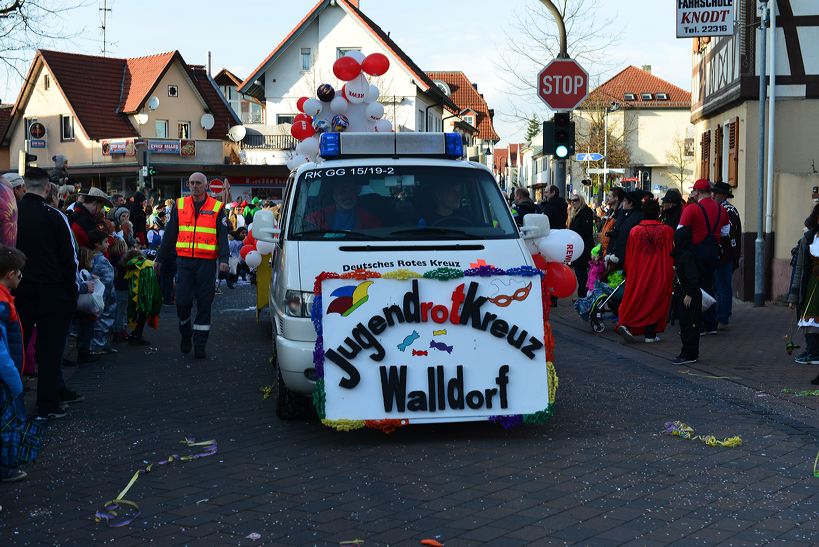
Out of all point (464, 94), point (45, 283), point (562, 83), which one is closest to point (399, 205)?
point (45, 283)

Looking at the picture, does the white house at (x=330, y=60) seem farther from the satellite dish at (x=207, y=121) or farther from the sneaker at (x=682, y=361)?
the sneaker at (x=682, y=361)

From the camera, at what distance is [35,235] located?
816cm

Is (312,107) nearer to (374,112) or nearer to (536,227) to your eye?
(374,112)

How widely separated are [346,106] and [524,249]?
8026 mm

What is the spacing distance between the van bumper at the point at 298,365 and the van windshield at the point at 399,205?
1001mm

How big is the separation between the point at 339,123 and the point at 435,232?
7.46 m

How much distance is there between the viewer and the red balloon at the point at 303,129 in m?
15.2

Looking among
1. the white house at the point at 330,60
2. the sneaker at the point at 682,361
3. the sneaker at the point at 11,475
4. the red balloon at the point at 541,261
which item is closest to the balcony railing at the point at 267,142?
the white house at the point at 330,60

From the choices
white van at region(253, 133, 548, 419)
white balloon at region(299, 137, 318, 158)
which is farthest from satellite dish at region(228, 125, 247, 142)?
white van at region(253, 133, 548, 419)

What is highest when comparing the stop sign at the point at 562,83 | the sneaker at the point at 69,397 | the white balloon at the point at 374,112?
the stop sign at the point at 562,83

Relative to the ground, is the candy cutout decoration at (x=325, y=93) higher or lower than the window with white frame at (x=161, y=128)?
lower

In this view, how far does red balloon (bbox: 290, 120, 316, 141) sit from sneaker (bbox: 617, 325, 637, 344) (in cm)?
521

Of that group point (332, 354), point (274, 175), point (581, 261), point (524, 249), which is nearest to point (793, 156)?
point (581, 261)

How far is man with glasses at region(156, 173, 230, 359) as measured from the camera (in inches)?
444
